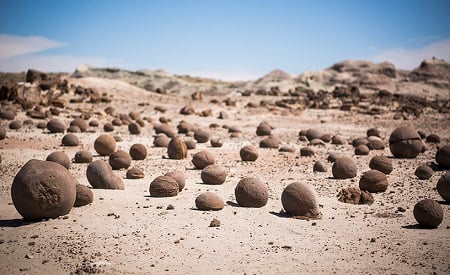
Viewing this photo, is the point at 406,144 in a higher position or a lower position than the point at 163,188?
higher

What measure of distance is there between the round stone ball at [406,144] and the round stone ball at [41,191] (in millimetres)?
11805

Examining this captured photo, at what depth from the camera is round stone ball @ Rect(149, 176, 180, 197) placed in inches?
369

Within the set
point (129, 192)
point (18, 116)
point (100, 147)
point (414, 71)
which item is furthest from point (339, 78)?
point (129, 192)

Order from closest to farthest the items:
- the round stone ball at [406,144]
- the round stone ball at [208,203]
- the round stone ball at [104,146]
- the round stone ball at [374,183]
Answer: the round stone ball at [208,203] < the round stone ball at [374,183] < the round stone ball at [104,146] < the round stone ball at [406,144]

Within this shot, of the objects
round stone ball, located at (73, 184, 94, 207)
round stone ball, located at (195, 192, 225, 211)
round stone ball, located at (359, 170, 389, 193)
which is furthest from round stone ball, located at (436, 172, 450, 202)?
round stone ball, located at (73, 184, 94, 207)

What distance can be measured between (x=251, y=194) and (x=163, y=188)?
202cm

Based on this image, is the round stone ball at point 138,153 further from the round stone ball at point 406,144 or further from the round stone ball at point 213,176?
the round stone ball at point 406,144

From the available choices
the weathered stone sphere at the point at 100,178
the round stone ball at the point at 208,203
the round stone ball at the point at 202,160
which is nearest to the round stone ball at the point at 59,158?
the weathered stone sphere at the point at 100,178

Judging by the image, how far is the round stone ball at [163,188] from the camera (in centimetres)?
938

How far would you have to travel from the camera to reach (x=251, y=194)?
873cm

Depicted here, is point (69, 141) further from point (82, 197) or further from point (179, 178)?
point (82, 197)

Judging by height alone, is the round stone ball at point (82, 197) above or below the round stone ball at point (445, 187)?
below

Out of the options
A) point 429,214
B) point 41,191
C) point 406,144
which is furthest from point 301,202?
point 406,144

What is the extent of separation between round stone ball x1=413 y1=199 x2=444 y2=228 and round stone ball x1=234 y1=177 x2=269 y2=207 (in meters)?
2.93
